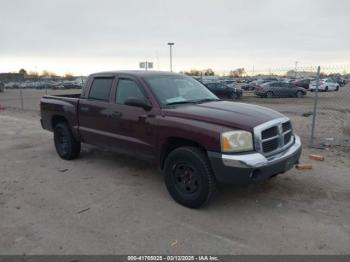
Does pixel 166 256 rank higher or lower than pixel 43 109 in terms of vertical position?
lower

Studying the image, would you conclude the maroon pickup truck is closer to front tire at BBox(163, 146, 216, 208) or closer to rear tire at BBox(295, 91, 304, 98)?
front tire at BBox(163, 146, 216, 208)

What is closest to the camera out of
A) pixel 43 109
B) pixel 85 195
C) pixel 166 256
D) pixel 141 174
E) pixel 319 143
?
pixel 166 256

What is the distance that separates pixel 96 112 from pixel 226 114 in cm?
256

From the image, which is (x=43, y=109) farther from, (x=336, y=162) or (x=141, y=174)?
(x=336, y=162)

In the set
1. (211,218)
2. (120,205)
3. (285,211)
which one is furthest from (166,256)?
(285,211)

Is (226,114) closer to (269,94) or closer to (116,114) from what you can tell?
(116,114)

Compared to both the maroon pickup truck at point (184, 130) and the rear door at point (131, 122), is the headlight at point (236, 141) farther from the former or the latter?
the rear door at point (131, 122)

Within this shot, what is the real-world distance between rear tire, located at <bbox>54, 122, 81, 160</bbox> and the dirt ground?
15.4 inches

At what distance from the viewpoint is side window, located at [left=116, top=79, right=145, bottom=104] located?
17.4 feet

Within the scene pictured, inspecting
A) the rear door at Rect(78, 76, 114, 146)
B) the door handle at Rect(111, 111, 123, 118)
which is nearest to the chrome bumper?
the door handle at Rect(111, 111, 123, 118)

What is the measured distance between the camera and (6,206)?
4.71m

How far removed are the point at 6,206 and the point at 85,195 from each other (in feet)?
3.57

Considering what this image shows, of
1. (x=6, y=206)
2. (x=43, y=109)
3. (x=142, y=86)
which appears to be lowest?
(x=6, y=206)

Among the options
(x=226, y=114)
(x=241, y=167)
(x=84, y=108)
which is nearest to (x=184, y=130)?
(x=226, y=114)
